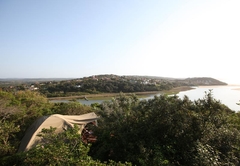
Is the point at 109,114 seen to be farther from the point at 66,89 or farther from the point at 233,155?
the point at 66,89

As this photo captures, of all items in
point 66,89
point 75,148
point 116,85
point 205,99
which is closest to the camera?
point 75,148

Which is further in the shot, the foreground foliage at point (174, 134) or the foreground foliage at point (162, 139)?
the foreground foliage at point (174, 134)

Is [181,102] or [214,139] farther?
[181,102]

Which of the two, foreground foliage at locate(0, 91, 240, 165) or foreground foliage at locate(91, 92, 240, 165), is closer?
foreground foliage at locate(0, 91, 240, 165)

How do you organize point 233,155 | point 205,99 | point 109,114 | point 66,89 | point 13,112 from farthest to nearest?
point 66,89, point 13,112, point 109,114, point 205,99, point 233,155

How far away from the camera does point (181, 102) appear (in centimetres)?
638

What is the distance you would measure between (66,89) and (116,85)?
17.0 m

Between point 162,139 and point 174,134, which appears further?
point 162,139

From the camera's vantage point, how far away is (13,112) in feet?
33.6

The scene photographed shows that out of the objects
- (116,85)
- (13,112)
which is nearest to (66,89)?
(116,85)

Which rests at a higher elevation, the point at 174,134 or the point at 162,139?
the point at 174,134

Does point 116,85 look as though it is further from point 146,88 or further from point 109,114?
point 109,114

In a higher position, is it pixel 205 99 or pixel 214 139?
pixel 205 99

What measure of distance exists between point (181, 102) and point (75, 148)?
4.29 m
